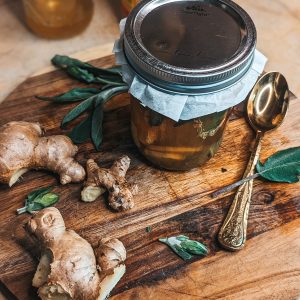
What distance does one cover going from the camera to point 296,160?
3.64 feet

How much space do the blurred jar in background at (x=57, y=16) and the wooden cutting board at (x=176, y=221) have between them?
0.31 meters

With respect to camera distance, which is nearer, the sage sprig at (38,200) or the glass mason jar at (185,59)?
the glass mason jar at (185,59)

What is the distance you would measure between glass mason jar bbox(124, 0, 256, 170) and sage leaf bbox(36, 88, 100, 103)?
185 millimetres

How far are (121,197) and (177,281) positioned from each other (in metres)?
0.19

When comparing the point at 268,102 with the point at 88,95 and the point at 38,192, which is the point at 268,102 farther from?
the point at 38,192

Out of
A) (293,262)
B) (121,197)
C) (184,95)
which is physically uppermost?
(184,95)

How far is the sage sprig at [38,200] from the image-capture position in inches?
41.3

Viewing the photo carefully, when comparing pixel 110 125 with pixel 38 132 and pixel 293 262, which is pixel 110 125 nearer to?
pixel 38 132

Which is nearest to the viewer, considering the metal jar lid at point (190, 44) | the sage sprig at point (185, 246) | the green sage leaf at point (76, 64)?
the metal jar lid at point (190, 44)

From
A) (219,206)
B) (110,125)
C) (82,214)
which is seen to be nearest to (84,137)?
(110,125)

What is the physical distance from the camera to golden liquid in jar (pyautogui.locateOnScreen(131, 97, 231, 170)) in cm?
99

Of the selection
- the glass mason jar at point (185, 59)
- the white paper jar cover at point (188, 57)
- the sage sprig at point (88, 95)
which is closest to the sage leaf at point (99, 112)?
the sage sprig at point (88, 95)

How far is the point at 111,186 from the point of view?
3.42 feet

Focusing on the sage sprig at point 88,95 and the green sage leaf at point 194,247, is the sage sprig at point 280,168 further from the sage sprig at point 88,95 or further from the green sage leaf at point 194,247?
the sage sprig at point 88,95
